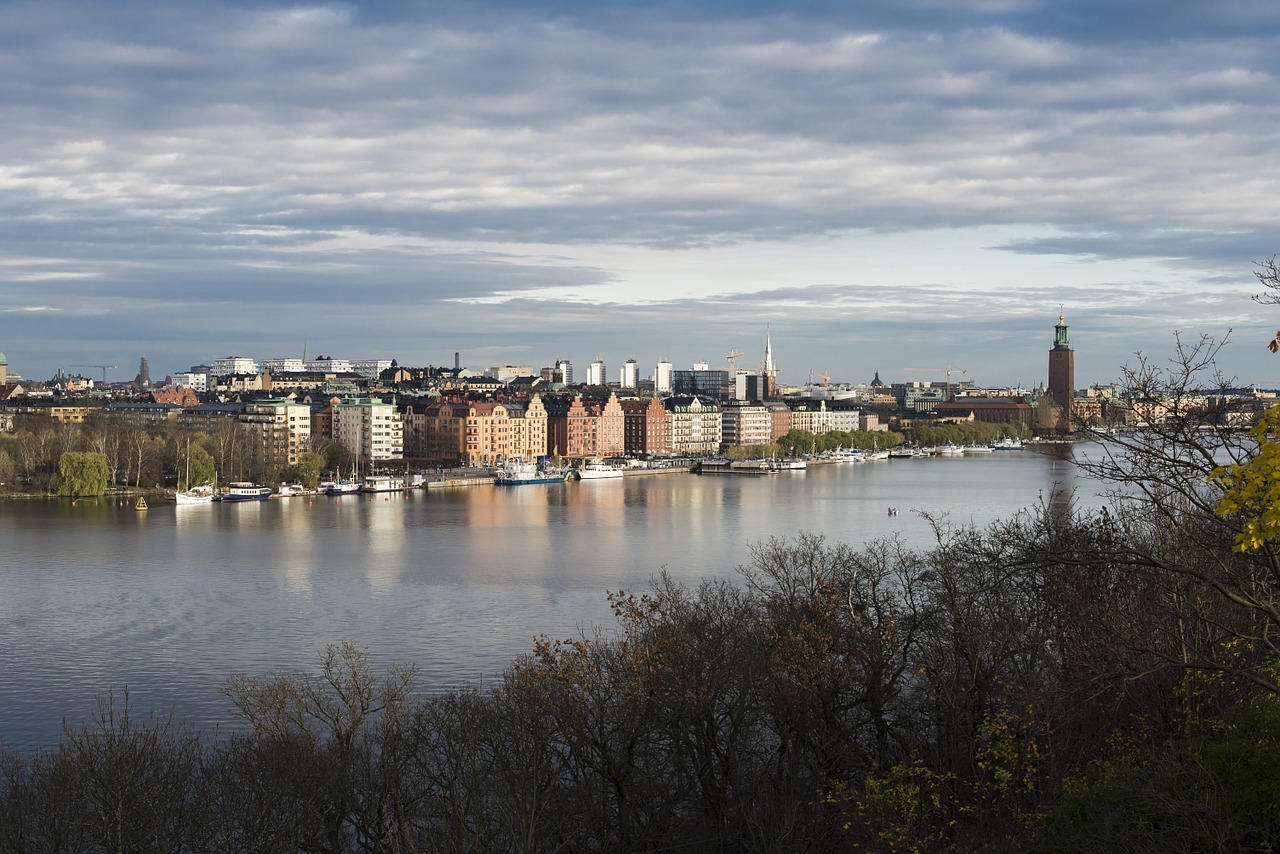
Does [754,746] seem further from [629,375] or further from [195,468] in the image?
[629,375]

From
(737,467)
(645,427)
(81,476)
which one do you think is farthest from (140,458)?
(645,427)

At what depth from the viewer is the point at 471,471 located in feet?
123

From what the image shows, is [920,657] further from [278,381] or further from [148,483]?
[278,381]

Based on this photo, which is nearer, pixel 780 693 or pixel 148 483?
→ pixel 780 693

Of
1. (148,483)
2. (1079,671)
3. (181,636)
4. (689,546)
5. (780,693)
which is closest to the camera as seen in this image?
(1079,671)

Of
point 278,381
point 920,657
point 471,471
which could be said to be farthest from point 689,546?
point 278,381

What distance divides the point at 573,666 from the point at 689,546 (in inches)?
457

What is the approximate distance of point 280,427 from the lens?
36719 millimetres

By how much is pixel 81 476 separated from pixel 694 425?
29110 millimetres

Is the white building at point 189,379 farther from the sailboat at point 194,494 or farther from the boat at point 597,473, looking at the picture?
the sailboat at point 194,494

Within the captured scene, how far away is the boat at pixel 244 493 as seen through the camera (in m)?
27.8

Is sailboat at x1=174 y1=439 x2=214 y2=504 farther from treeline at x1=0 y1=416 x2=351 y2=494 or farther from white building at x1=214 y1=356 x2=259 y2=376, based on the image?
white building at x1=214 y1=356 x2=259 y2=376

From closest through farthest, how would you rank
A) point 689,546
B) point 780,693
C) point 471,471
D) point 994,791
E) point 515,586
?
point 994,791 → point 780,693 → point 515,586 → point 689,546 → point 471,471

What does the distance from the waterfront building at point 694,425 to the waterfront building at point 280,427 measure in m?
16.2
